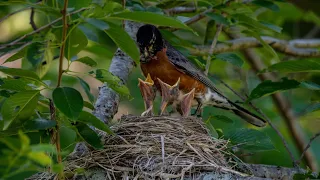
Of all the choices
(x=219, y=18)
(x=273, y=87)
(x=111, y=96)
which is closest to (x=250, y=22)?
(x=219, y=18)

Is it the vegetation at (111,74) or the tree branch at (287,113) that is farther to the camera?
the tree branch at (287,113)

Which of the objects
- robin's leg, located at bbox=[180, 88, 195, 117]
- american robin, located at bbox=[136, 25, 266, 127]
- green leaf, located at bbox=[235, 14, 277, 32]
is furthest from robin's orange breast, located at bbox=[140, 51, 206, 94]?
green leaf, located at bbox=[235, 14, 277, 32]

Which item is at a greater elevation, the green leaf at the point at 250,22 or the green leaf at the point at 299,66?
the green leaf at the point at 250,22

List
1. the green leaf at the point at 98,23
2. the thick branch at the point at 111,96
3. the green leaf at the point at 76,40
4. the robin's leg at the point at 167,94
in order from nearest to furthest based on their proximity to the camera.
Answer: the green leaf at the point at 98,23 < the green leaf at the point at 76,40 < the thick branch at the point at 111,96 < the robin's leg at the point at 167,94

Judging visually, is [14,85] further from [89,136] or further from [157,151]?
[157,151]

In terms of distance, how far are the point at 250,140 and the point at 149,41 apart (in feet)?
4.43

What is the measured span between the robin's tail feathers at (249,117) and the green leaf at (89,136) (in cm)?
246

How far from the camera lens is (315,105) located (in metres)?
3.88

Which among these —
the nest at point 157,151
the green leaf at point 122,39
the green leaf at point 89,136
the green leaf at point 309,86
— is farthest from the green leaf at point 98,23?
the green leaf at point 309,86

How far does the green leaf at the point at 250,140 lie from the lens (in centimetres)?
391

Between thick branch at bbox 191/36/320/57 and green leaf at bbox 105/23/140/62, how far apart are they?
1.99m

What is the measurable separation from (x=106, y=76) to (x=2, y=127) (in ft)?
2.13

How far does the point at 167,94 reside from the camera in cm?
466

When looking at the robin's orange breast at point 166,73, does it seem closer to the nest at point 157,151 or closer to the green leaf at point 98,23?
the nest at point 157,151
